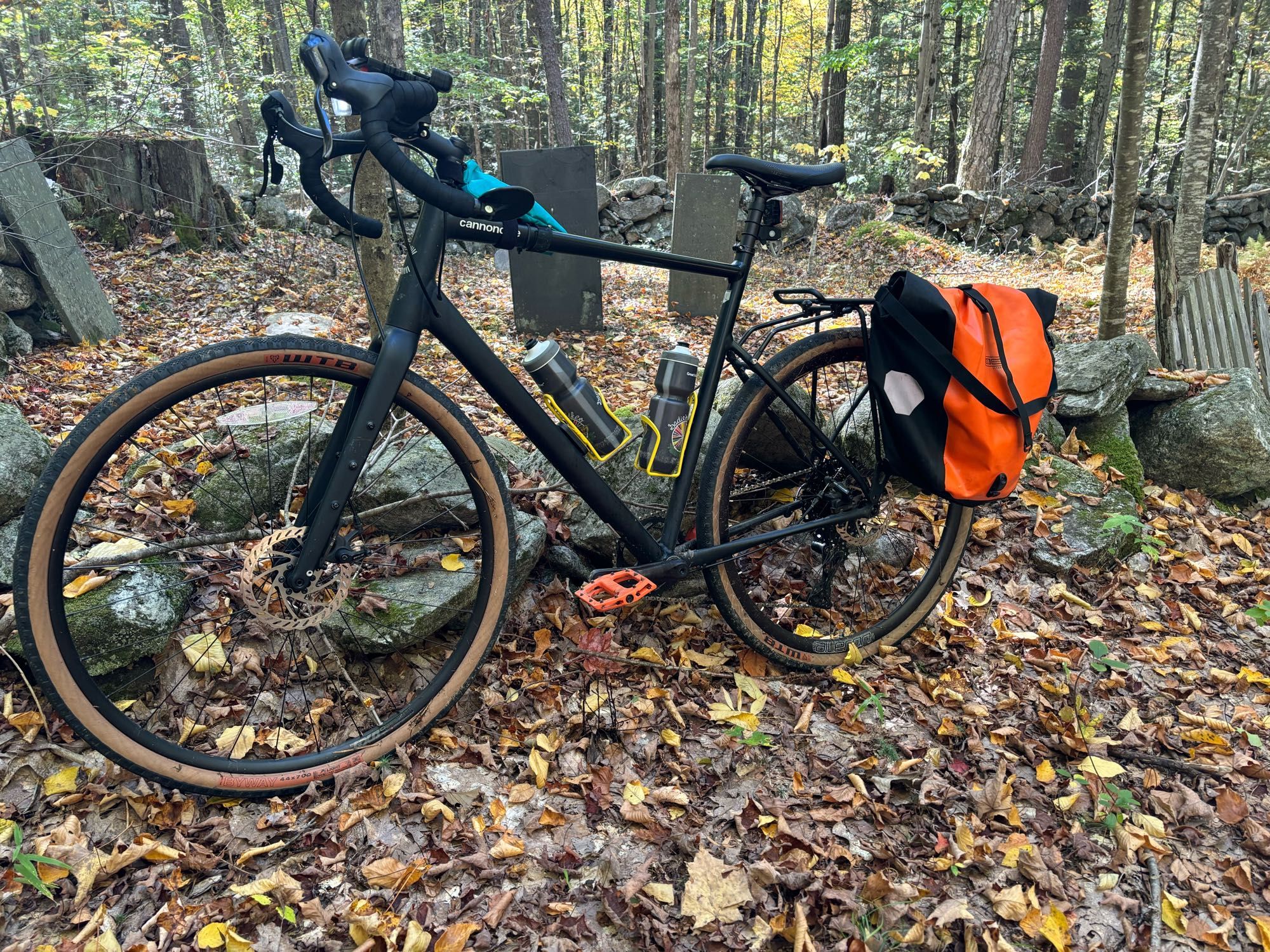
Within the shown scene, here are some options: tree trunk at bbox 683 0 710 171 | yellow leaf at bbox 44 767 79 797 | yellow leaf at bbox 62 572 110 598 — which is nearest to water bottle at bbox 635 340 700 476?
yellow leaf at bbox 62 572 110 598

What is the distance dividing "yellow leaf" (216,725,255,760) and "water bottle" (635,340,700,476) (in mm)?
1488

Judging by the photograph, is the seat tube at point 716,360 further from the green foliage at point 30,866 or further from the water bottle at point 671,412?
the green foliage at point 30,866

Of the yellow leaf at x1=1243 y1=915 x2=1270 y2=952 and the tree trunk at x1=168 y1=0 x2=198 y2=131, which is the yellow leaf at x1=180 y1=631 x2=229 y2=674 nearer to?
the yellow leaf at x1=1243 y1=915 x2=1270 y2=952

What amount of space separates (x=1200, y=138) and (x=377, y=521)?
6.42 m

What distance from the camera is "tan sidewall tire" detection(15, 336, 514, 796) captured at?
1.65 meters

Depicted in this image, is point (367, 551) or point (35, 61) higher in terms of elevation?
point (35, 61)

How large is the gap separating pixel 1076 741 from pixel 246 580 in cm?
261

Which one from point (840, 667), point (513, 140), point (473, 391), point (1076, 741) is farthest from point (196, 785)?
point (513, 140)

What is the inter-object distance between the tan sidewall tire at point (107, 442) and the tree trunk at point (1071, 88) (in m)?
17.0

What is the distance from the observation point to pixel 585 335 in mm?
6816

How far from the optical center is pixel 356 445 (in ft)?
6.18

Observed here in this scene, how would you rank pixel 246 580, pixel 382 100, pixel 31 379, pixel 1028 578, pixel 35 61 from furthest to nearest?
pixel 35 61, pixel 31 379, pixel 1028 578, pixel 246 580, pixel 382 100

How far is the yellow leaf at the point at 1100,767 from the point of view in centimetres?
224

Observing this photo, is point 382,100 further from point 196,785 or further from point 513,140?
point 513,140
